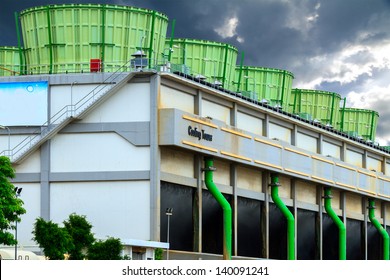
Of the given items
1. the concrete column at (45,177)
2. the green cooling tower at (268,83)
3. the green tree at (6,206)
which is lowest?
the green tree at (6,206)

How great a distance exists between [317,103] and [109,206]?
262ft

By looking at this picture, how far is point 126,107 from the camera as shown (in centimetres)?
8844

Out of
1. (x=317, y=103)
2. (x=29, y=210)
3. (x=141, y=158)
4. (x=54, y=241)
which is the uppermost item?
(x=317, y=103)

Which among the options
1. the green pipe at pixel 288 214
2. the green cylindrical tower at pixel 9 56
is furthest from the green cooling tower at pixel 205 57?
the green cylindrical tower at pixel 9 56

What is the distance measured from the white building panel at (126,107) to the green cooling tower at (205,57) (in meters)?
26.8

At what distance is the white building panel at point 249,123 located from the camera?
10544 cm

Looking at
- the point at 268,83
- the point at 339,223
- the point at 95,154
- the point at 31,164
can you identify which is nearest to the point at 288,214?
the point at 339,223

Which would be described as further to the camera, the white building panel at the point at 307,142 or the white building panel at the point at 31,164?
the white building panel at the point at 307,142

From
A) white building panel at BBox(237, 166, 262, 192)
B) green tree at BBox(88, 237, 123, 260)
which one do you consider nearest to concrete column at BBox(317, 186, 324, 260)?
white building panel at BBox(237, 166, 262, 192)

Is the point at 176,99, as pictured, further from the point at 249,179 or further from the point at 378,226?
the point at 378,226

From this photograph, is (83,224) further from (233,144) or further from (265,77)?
(265,77)

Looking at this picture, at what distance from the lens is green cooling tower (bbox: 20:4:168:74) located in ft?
319

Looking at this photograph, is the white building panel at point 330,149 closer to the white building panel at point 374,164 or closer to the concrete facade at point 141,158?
the white building panel at point 374,164

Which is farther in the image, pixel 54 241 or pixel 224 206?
pixel 224 206
